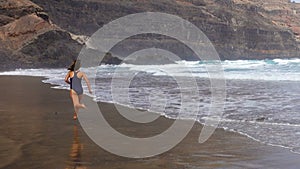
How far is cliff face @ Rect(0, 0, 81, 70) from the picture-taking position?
4447cm

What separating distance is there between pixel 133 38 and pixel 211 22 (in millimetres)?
21254

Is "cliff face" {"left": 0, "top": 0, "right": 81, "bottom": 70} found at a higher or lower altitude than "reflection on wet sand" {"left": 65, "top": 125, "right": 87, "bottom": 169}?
lower

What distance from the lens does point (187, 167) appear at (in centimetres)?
526

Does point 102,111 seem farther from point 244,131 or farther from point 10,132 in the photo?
point 244,131

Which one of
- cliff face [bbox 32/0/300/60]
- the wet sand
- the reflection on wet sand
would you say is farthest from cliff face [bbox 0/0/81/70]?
the reflection on wet sand

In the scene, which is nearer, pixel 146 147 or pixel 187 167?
pixel 187 167

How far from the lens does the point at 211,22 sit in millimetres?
92500

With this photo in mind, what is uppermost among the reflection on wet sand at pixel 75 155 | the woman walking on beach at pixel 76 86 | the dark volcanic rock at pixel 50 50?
the woman walking on beach at pixel 76 86

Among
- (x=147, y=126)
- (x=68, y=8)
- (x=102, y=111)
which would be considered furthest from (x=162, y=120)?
(x=68, y=8)

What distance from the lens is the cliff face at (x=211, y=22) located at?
7538cm

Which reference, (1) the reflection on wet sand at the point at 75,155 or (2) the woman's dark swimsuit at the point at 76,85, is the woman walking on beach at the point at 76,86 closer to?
(2) the woman's dark swimsuit at the point at 76,85

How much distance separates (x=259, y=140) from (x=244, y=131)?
79 centimetres

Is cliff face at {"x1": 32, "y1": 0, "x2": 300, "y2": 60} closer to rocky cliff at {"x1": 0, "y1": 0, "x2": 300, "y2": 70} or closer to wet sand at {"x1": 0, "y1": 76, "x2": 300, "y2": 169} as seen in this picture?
rocky cliff at {"x1": 0, "y1": 0, "x2": 300, "y2": 70}

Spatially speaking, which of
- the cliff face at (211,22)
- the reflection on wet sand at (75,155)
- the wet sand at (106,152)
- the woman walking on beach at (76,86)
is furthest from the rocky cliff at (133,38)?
the reflection on wet sand at (75,155)
